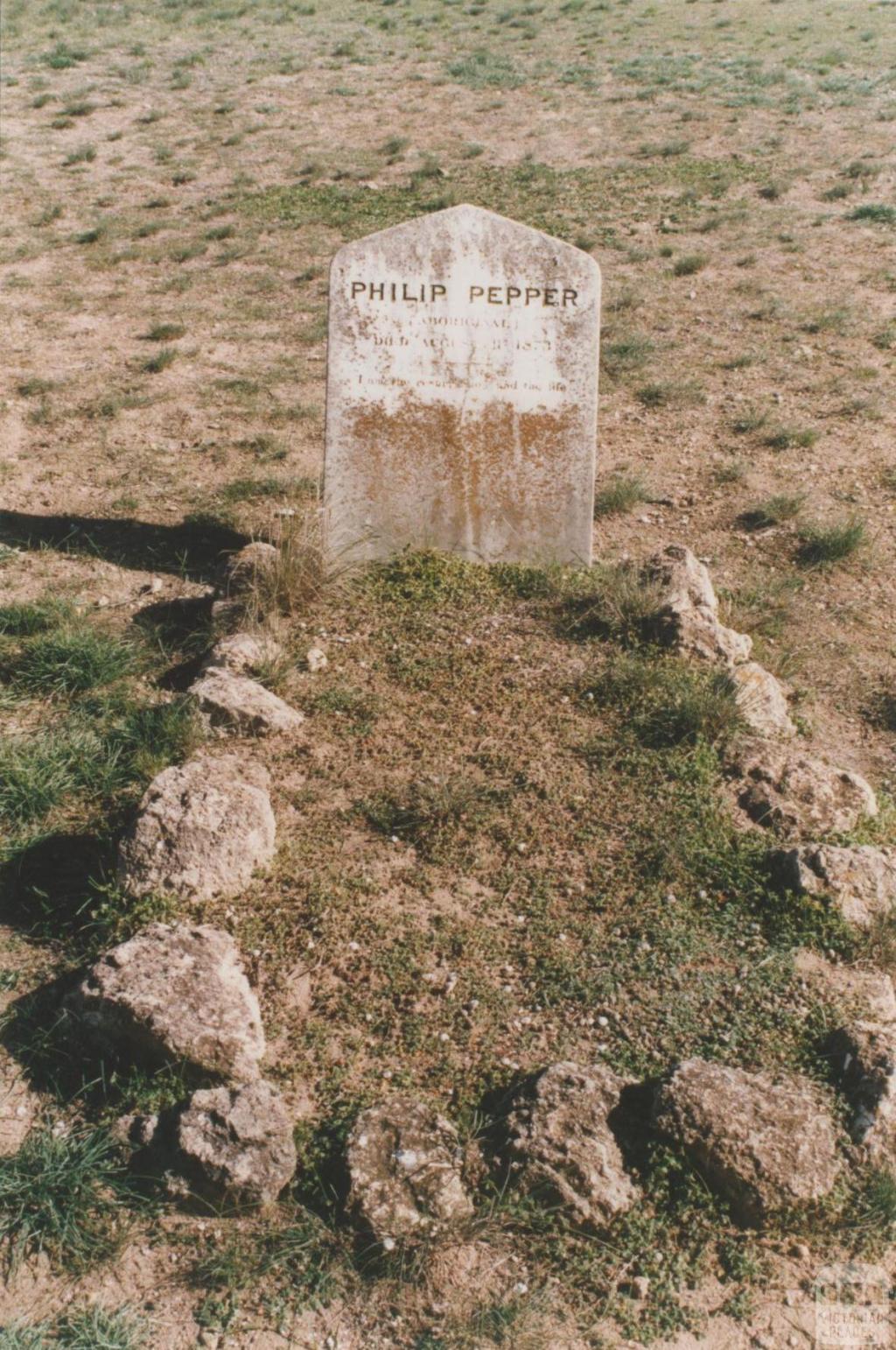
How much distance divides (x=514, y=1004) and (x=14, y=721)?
2.29 metres

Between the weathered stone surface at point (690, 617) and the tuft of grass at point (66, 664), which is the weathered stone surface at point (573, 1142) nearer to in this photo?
the weathered stone surface at point (690, 617)

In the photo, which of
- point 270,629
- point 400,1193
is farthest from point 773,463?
point 400,1193

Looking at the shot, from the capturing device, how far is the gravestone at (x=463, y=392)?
519cm

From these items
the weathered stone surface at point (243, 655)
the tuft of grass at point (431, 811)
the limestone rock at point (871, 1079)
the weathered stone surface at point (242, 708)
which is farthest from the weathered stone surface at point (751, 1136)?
the weathered stone surface at point (243, 655)

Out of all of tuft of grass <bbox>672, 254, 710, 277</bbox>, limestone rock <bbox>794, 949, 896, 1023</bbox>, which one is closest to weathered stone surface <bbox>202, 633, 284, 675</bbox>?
limestone rock <bbox>794, 949, 896, 1023</bbox>

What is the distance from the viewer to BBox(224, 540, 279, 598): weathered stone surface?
5090 mm

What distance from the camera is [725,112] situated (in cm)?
1453

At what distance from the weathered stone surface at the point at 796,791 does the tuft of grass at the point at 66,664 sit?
2.43 metres

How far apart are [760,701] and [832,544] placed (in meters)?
1.72

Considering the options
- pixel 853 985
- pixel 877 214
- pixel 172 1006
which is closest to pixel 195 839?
pixel 172 1006

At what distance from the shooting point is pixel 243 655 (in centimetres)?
466

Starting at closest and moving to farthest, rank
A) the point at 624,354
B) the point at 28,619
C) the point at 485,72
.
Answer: the point at 28,619
the point at 624,354
the point at 485,72

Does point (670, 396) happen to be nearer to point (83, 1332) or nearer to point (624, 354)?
point (624, 354)

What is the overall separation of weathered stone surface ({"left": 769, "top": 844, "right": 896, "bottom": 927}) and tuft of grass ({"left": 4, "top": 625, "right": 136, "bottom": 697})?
267cm
